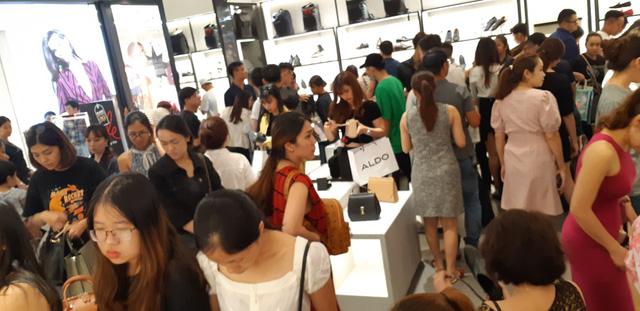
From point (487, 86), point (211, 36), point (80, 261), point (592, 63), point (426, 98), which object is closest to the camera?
point (80, 261)

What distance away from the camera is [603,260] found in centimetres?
215

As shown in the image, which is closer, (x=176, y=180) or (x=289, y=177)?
(x=289, y=177)

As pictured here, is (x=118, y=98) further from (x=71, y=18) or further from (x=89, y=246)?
(x=89, y=246)

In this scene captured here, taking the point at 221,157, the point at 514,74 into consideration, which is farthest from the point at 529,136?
the point at 221,157

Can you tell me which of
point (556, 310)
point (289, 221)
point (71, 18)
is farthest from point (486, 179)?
point (71, 18)

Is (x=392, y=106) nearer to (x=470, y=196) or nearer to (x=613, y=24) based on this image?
(x=470, y=196)

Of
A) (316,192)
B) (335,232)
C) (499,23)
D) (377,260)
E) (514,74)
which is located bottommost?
(377,260)

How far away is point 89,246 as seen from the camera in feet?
8.86

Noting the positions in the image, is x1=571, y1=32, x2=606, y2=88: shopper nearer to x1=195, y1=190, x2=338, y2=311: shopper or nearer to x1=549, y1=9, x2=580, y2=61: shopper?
x1=549, y1=9, x2=580, y2=61: shopper

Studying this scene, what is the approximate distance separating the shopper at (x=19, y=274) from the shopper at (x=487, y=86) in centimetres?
393

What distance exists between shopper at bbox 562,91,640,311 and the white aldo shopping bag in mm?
1790

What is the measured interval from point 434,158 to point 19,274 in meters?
2.59

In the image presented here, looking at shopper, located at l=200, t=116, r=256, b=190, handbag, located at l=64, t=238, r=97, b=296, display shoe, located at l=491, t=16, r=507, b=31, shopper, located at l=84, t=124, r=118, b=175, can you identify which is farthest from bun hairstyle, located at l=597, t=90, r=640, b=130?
display shoe, located at l=491, t=16, r=507, b=31

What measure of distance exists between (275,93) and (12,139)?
8.03 feet
